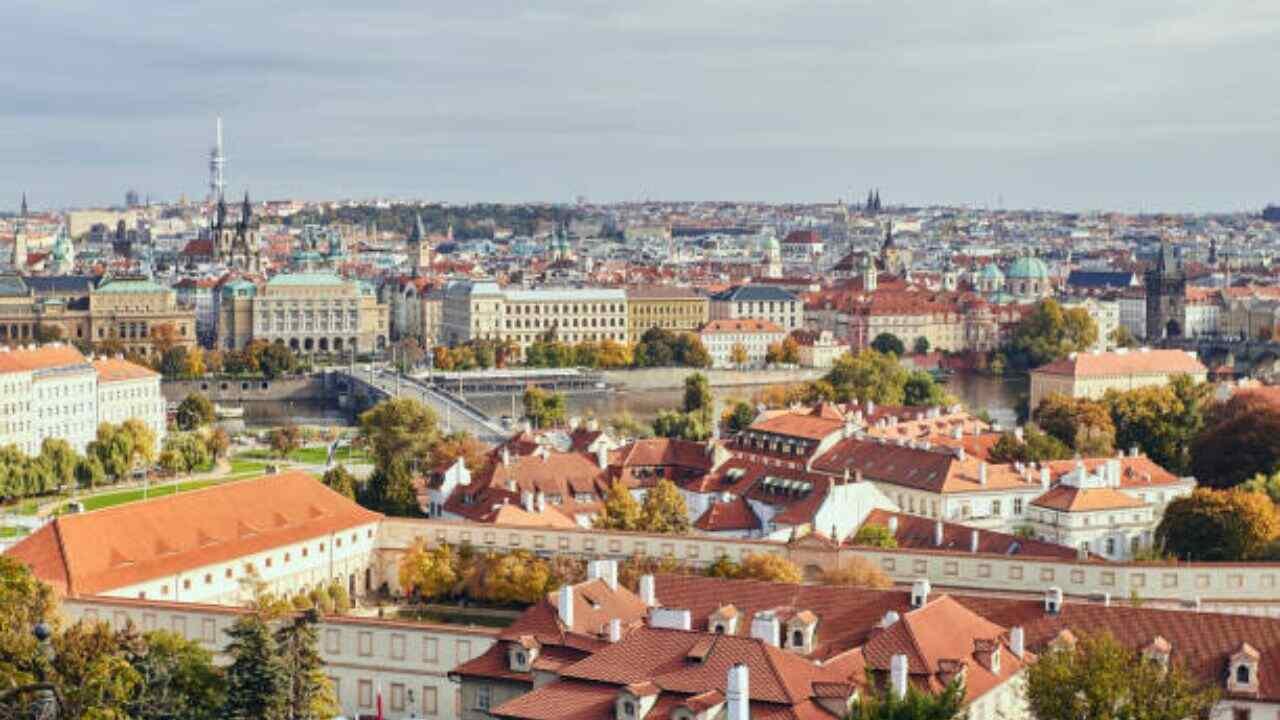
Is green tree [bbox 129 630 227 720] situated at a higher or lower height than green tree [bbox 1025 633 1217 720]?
lower

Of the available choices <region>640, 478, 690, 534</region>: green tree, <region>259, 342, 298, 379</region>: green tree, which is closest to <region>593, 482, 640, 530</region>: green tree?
<region>640, 478, 690, 534</region>: green tree

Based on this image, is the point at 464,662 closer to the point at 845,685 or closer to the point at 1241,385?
the point at 845,685

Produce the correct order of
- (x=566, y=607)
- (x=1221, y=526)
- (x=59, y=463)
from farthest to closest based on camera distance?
(x=59, y=463), (x=1221, y=526), (x=566, y=607)

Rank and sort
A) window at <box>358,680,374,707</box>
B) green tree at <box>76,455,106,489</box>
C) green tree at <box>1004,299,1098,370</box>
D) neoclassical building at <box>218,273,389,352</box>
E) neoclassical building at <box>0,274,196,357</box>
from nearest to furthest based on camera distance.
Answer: window at <box>358,680,374,707</box> < green tree at <box>76,455,106,489</box> < neoclassical building at <box>0,274,196,357</box> < green tree at <box>1004,299,1098,370</box> < neoclassical building at <box>218,273,389,352</box>

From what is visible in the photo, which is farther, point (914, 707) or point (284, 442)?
point (284, 442)

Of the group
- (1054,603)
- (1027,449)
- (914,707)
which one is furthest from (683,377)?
(914,707)

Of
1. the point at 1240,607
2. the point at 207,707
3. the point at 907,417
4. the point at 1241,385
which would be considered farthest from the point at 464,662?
the point at 1241,385

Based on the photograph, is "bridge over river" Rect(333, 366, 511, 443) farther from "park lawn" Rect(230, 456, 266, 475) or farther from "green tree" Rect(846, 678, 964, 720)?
"green tree" Rect(846, 678, 964, 720)

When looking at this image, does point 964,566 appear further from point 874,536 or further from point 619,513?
point 619,513
